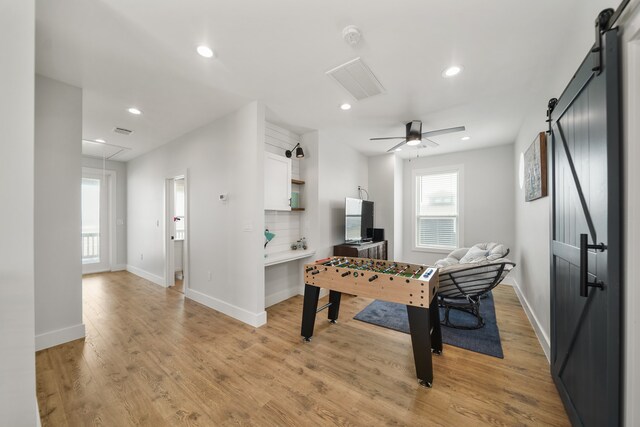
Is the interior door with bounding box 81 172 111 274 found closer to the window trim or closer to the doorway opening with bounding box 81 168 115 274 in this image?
the doorway opening with bounding box 81 168 115 274

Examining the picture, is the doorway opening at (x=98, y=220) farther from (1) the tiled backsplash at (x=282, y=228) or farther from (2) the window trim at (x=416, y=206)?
(2) the window trim at (x=416, y=206)

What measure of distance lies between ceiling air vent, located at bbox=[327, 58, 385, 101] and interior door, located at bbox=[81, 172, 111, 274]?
638 centimetres

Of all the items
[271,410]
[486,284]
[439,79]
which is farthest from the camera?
[486,284]

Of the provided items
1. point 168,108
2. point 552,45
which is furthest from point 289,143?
point 552,45

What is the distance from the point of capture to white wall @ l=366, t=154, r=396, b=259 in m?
5.53

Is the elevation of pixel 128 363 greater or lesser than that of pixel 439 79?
lesser

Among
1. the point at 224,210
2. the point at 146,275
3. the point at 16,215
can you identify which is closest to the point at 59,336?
the point at 224,210

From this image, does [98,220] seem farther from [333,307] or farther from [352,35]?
[352,35]

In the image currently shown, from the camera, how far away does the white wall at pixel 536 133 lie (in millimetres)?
1638

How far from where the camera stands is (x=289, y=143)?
Answer: 4.21m

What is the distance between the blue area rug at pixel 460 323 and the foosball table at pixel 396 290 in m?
0.42

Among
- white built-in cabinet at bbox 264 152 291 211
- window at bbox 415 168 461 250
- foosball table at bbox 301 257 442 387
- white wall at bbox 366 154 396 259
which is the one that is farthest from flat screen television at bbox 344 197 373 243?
foosball table at bbox 301 257 442 387

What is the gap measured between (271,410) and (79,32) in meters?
3.20

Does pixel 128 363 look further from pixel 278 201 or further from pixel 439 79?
pixel 439 79
